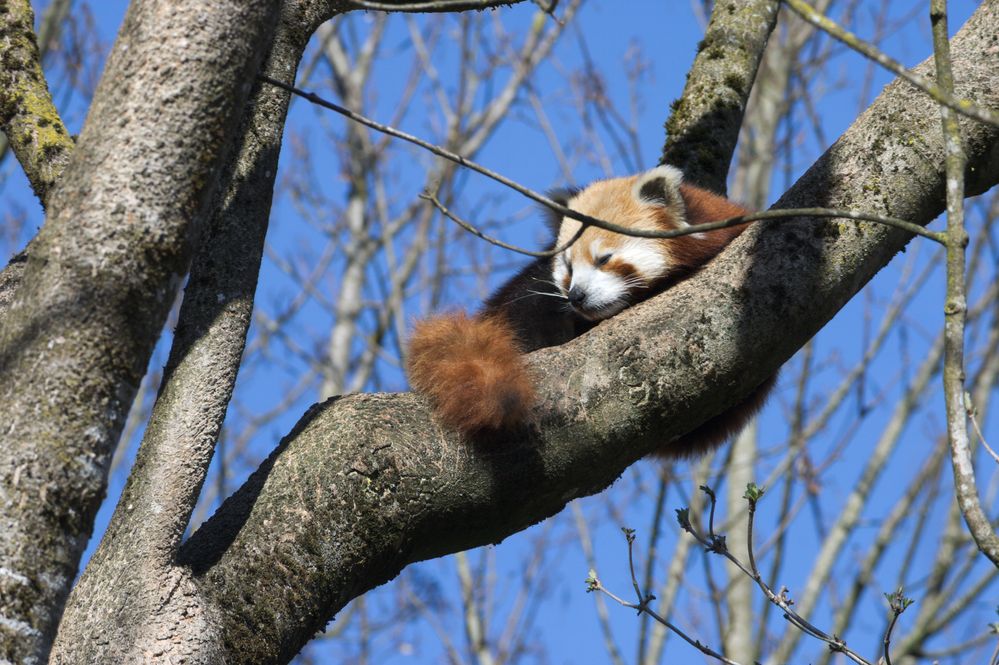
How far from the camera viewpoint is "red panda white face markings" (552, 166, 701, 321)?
167 inches

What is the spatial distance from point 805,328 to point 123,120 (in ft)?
5.45

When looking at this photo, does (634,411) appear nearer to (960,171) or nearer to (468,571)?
(960,171)

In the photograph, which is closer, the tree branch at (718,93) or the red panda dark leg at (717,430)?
the red panda dark leg at (717,430)

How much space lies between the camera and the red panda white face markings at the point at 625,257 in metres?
4.24

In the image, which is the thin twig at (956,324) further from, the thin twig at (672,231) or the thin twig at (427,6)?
the thin twig at (427,6)

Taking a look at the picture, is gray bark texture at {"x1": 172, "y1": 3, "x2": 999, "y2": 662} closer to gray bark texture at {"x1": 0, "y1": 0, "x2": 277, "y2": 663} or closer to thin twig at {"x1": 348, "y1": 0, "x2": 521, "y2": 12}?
gray bark texture at {"x1": 0, "y1": 0, "x2": 277, "y2": 663}

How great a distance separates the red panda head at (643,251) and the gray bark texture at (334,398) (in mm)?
1387

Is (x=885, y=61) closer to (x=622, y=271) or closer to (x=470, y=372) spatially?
(x=470, y=372)

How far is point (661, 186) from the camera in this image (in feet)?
14.1

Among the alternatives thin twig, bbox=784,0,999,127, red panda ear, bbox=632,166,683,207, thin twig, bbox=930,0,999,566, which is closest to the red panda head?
red panda ear, bbox=632,166,683,207

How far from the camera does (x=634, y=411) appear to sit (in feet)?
8.54

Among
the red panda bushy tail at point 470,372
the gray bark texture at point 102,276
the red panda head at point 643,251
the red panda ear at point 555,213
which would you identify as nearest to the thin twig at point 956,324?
the red panda bushy tail at point 470,372

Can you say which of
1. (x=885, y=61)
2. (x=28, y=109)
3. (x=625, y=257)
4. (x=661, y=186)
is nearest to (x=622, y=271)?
(x=625, y=257)

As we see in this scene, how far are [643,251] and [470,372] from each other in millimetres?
1860
